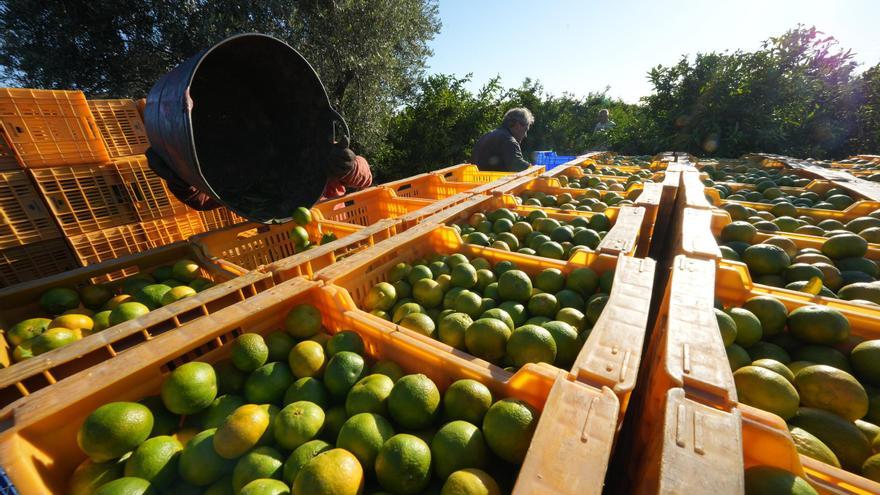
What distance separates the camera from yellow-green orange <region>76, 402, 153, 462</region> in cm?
139

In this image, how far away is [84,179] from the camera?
11.5 ft

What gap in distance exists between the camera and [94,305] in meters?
2.77

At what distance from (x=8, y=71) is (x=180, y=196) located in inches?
435

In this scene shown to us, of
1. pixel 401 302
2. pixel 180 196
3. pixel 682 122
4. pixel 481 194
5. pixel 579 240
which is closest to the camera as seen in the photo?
pixel 401 302

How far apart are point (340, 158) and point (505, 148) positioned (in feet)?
20.2

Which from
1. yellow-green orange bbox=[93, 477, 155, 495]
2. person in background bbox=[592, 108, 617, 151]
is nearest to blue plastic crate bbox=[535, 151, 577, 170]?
person in background bbox=[592, 108, 617, 151]

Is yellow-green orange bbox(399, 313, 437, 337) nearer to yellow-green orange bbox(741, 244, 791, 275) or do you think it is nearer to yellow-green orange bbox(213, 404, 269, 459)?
yellow-green orange bbox(213, 404, 269, 459)

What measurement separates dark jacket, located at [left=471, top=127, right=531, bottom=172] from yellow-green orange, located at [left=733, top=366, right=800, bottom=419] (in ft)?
23.8

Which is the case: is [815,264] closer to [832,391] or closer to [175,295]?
[832,391]

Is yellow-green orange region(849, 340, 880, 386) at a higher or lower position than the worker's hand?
lower

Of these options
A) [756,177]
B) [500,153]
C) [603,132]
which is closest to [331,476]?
[500,153]

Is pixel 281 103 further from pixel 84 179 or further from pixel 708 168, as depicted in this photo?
pixel 708 168

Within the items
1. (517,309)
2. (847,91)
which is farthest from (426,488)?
(847,91)

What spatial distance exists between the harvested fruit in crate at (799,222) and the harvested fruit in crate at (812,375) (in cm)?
199
